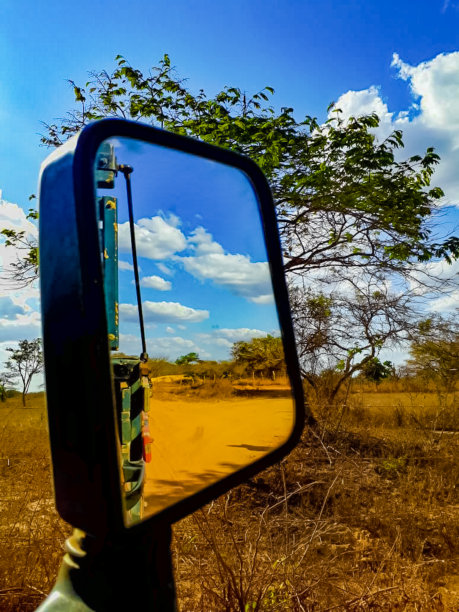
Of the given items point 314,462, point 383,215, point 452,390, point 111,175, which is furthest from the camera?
point 452,390

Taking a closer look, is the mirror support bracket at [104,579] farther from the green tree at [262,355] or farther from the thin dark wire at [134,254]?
the green tree at [262,355]

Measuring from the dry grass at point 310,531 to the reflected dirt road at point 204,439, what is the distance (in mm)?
266

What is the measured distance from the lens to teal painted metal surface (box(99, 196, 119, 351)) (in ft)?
2.52

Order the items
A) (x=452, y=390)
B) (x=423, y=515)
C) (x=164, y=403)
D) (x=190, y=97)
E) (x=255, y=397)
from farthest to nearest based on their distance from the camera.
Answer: (x=452, y=390) < (x=190, y=97) < (x=423, y=515) < (x=255, y=397) < (x=164, y=403)

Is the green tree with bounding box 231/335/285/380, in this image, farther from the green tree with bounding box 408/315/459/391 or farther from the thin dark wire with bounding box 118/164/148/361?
the green tree with bounding box 408/315/459/391

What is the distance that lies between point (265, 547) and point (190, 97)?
22.6 ft

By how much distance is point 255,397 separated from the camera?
136 cm

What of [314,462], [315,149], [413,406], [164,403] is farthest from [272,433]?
[413,406]

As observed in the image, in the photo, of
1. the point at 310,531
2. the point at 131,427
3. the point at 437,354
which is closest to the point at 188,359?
the point at 131,427

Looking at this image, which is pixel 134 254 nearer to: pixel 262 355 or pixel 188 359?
pixel 188 359

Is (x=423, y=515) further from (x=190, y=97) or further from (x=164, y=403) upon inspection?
(x=190, y=97)

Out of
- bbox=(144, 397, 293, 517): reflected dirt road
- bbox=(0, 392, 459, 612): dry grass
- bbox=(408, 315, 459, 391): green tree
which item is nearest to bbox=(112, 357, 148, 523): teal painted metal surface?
bbox=(144, 397, 293, 517): reflected dirt road

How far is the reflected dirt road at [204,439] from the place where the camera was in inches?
33.8

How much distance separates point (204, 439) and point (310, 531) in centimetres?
360
